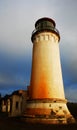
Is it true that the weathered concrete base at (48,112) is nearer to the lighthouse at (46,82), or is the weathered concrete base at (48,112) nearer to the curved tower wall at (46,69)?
the lighthouse at (46,82)

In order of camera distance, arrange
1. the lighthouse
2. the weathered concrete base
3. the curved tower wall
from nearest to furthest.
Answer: the weathered concrete base, the lighthouse, the curved tower wall

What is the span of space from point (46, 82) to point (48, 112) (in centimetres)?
275

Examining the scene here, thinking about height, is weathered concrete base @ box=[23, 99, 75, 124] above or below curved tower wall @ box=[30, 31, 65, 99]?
below

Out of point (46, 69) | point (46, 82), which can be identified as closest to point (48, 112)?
point (46, 82)

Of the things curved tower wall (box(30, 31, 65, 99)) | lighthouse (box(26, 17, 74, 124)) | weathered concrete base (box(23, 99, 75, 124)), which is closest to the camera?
weathered concrete base (box(23, 99, 75, 124))

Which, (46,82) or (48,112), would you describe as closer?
(48,112)

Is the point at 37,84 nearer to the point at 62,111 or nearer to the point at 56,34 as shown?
the point at 62,111

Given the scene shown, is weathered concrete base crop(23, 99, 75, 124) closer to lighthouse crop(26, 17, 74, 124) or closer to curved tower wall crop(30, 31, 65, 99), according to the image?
lighthouse crop(26, 17, 74, 124)

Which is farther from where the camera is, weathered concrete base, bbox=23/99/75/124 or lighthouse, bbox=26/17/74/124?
lighthouse, bbox=26/17/74/124

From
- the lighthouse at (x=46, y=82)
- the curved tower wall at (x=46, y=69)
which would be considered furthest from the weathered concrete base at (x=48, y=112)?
the curved tower wall at (x=46, y=69)

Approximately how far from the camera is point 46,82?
14.7 meters

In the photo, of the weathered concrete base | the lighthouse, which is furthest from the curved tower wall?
the weathered concrete base

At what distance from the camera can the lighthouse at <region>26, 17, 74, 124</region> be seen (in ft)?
45.0

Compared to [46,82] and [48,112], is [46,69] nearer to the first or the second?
[46,82]
